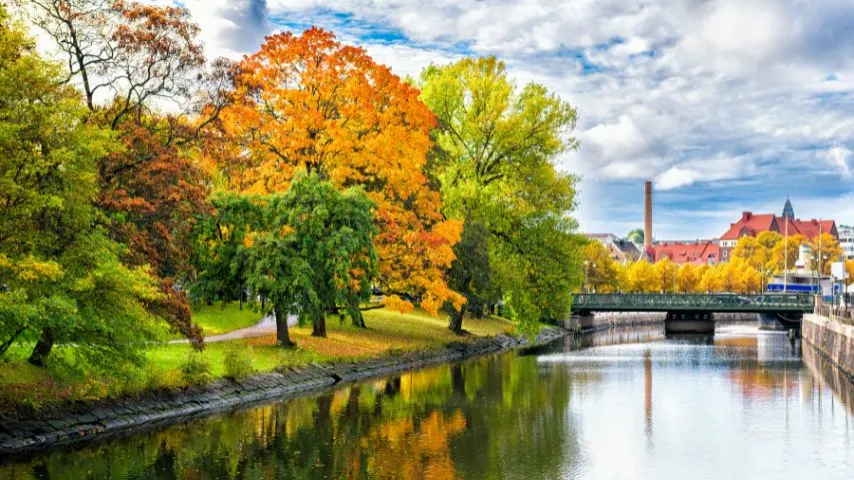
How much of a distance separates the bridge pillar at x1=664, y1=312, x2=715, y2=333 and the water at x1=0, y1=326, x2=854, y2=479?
5536cm

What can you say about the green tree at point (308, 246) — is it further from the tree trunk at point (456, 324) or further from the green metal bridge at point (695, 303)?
the green metal bridge at point (695, 303)

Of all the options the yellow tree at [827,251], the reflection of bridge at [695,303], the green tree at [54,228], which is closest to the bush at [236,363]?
the green tree at [54,228]

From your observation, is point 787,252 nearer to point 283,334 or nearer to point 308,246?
point 283,334

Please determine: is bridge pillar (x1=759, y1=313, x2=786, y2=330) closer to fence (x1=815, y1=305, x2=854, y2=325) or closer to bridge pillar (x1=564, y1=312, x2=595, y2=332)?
bridge pillar (x1=564, y1=312, x2=595, y2=332)

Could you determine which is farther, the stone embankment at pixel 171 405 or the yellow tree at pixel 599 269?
the yellow tree at pixel 599 269

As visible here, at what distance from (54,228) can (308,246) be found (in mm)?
16239

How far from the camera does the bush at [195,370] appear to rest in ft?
108

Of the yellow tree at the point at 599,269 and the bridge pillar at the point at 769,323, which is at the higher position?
the yellow tree at the point at 599,269

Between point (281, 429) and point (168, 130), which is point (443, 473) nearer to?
point (281, 429)

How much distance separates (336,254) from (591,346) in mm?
39391

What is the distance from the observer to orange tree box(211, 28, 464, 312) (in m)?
44.3

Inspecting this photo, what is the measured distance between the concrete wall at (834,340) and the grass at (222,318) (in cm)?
3004

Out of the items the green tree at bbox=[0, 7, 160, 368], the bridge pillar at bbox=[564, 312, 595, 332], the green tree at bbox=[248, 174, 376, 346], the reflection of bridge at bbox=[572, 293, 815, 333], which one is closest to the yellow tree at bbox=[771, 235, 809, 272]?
the bridge pillar at bbox=[564, 312, 595, 332]

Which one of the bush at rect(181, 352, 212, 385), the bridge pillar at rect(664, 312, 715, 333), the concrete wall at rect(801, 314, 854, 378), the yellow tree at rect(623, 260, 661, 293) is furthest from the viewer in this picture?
the yellow tree at rect(623, 260, 661, 293)
